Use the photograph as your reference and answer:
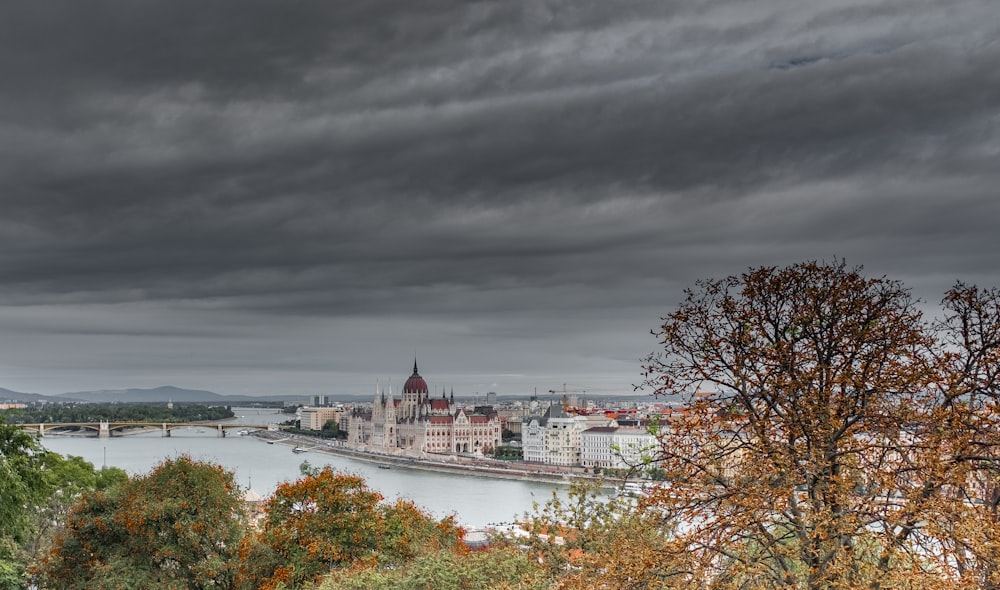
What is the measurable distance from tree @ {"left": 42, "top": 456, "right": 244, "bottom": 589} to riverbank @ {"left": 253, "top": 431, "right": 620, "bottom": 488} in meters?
32.1

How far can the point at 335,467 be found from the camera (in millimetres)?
46844

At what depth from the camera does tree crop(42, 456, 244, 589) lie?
10.9 meters

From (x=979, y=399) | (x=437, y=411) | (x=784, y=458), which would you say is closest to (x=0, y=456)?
(x=784, y=458)

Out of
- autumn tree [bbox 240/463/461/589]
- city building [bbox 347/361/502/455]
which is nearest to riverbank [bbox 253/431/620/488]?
city building [bbox 347/361/502/455]

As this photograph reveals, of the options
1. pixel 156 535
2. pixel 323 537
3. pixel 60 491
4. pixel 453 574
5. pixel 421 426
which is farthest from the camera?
pixel 421 426

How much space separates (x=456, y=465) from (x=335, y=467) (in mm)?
23974

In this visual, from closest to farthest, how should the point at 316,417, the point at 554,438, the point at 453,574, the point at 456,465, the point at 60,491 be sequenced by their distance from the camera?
the point at 453,574
the point at 60,491
the point at 456,465
the point at 554,438
the point at 316,417

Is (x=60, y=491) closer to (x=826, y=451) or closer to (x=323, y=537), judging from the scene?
(x=323, y=537)

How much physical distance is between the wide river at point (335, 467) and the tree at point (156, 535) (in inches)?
442

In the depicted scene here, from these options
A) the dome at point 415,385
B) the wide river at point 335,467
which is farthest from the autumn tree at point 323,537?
the dome at point 415,385

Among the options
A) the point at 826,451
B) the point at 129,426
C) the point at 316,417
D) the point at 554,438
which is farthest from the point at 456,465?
the point at 316,417

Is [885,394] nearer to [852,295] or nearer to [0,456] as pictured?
[852,295]

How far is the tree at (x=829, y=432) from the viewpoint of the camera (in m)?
4.45

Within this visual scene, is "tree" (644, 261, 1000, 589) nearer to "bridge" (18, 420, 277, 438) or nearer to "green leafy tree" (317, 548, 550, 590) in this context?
"green leafy tree" (317, 548, 550, 590)
